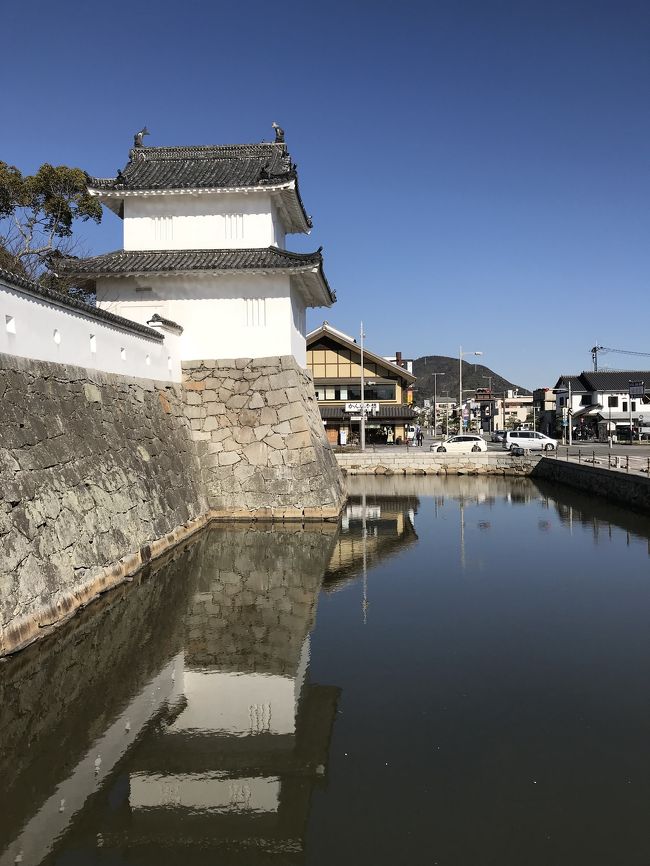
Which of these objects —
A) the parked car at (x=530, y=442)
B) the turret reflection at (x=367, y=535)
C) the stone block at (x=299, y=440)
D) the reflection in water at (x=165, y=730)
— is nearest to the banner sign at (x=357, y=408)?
the parked car at (x=530, y=442)

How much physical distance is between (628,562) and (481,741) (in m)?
8.66

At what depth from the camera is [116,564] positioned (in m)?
10.4

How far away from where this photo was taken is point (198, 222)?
18.3 meters

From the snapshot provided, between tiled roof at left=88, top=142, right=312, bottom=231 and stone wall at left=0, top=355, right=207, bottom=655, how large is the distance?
21.9 feet

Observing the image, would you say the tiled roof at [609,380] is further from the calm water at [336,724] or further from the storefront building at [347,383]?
the calm water at [336,724]

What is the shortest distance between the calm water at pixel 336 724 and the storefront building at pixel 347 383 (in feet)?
101

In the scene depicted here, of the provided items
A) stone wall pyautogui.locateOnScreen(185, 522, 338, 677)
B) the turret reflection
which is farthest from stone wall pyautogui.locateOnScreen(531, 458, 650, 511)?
stone wall pyautogui.locateOnScreen(185, 522, 338, 677)

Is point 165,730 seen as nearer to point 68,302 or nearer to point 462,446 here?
point 68,302

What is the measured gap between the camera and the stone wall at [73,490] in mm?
7754

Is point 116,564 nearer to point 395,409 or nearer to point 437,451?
point 437,451

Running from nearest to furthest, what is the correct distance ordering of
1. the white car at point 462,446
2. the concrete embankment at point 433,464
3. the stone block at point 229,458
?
1. the stone block at point 229,458
2. the concrete embankment at point 433,464
3. the white car at point 462,446

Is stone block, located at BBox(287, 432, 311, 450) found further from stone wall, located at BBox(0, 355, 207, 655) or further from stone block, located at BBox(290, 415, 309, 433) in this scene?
stone wall, located at BBox(0, 355, 207, 655)

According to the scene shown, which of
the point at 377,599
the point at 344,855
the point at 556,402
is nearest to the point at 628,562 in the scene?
the point at 377,599

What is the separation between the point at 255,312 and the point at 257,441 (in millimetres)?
3562
